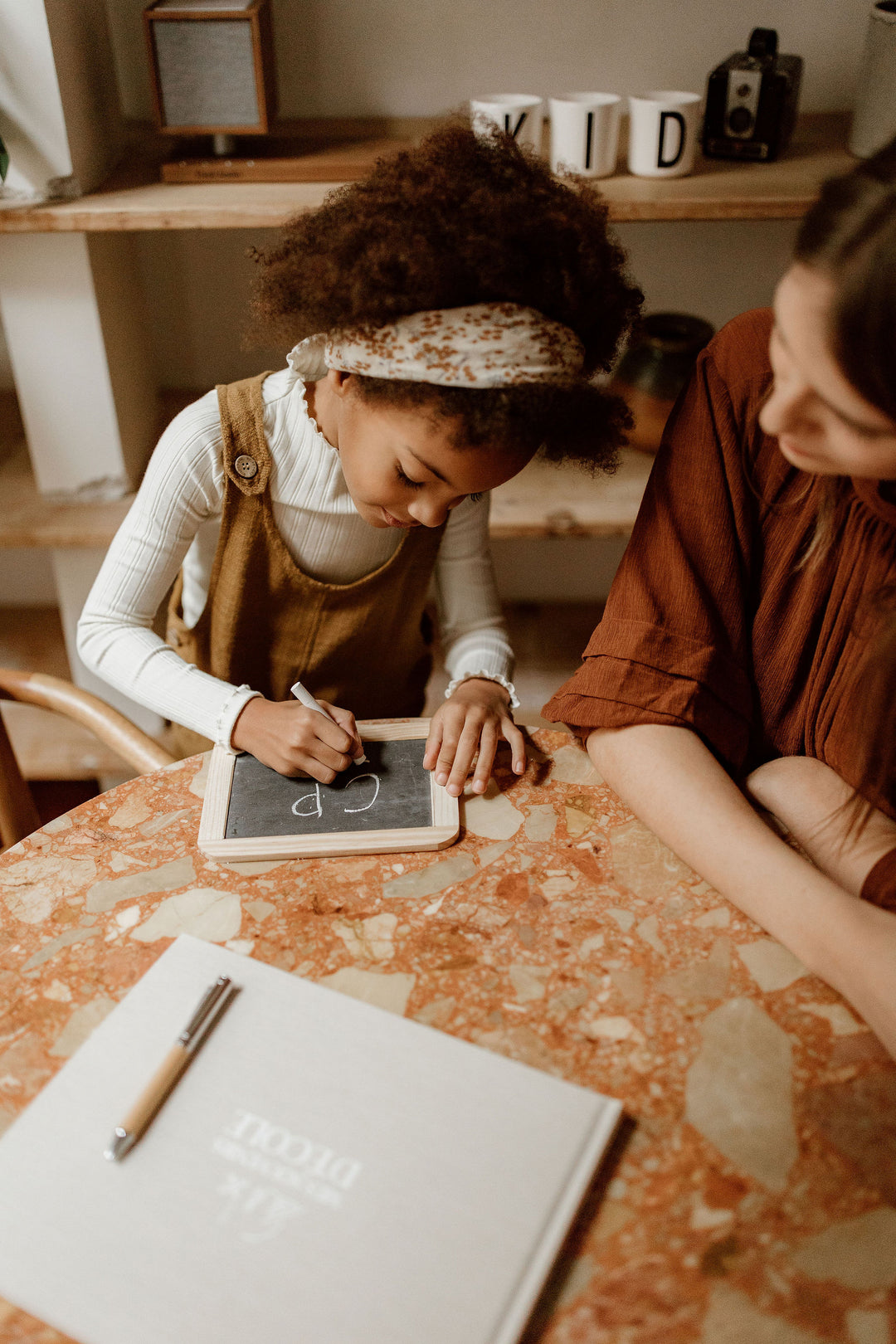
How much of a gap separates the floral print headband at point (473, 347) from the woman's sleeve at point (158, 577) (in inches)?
12.1

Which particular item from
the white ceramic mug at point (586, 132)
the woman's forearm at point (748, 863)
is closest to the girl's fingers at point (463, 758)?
the woman's forearm at point (748, 863)

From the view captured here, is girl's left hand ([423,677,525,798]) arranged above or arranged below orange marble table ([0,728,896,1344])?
above

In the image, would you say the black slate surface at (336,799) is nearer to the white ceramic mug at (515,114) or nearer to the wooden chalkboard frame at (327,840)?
the wooden chalkboard frame at (327,840)

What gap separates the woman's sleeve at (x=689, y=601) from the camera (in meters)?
0.91

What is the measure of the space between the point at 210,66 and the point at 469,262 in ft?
2.78

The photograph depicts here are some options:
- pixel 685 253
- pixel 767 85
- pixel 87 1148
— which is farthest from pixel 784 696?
pixel 685 253

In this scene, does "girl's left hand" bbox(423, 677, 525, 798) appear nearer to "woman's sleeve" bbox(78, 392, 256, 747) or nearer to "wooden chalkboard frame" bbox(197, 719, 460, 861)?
"wooden chalkboard frame" bbox(197, 719, 460, 861)

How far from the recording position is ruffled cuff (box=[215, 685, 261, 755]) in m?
1.01

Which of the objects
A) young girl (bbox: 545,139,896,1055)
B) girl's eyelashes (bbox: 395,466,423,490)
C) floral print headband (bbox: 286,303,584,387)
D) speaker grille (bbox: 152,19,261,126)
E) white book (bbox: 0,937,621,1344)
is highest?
speaker grille (bbox: 152,19,261,126)

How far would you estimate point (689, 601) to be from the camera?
0.93 metres

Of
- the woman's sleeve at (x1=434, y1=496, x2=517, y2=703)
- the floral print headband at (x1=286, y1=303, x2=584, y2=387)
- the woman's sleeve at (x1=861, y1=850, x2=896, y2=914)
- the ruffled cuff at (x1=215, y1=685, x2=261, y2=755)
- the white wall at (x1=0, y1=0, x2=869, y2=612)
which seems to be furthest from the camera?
the white wall at (x1=0, y1=0, x2=869, y2=612)

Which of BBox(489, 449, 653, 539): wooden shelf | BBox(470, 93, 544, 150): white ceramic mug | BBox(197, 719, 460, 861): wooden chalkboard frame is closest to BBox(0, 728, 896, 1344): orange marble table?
BBox(197, 719, 460, 861): wooden chalkboard frame

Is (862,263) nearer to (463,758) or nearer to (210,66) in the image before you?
(463,758)

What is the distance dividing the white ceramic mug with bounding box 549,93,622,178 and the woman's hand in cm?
93
